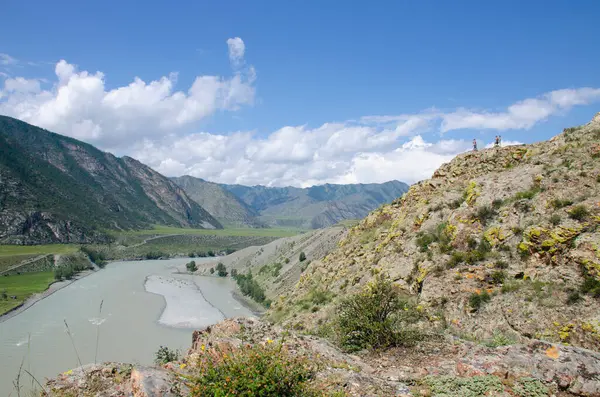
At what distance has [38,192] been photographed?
159m

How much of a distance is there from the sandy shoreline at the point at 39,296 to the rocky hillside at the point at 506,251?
5611 centimetres

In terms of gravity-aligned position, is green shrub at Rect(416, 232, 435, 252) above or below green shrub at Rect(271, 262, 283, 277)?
above

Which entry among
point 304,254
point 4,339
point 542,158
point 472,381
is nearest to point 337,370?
point 472,381

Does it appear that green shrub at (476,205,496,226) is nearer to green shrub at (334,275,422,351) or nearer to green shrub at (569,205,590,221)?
green shrub at (569,205,590,221)

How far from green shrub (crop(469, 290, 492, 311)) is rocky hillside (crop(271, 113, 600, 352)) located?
0.05 meters

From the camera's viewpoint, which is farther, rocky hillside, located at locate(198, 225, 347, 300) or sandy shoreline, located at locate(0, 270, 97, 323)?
rocky hillside, located at locate(198, 225, 347, 300)

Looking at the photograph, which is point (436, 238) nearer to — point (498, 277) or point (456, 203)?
point (456, 203)

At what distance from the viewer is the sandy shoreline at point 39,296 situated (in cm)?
5931

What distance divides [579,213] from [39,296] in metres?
86.2

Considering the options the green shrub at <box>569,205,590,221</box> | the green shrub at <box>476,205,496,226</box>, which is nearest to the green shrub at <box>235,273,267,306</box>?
the green shrub at <box>476,205,496,226</box>

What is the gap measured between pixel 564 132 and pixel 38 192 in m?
187

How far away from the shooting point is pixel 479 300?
14211 millimetres

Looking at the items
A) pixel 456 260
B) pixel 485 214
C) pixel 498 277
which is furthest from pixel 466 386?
pixel 485 214

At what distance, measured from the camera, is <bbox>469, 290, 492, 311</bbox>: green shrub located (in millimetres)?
14086
